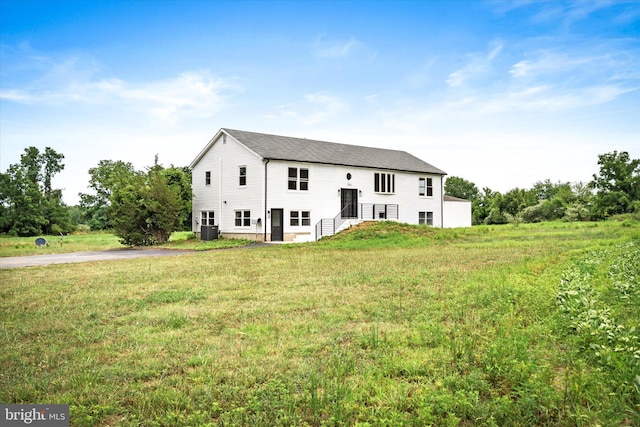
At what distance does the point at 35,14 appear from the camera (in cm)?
1123

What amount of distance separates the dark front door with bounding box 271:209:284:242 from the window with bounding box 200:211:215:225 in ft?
17.4

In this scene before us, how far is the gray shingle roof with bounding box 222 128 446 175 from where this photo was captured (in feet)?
95.1

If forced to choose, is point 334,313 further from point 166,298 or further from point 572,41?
point 572,41

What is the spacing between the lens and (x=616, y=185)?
1847 inches

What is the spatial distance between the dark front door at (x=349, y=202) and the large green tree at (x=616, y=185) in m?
29.8

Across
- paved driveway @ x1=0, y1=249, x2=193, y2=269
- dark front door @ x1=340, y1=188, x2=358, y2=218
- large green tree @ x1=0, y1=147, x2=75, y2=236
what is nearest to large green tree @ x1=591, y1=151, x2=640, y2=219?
dark front door @ x1=340, y1=188, x2=358, y2=218

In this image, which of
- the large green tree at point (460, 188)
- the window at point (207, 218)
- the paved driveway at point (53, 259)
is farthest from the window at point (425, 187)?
the large green tree at point (460, 188)

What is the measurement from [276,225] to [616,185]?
4041 cm

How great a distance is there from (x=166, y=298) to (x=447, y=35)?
20128mm

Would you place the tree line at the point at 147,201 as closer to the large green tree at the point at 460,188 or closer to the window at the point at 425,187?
the window at the point at 425,187

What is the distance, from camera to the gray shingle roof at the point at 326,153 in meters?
29.0

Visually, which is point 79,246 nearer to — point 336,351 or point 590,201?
point 336,351

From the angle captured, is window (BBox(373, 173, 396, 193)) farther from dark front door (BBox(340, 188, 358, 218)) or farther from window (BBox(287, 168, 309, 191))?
window (BBox(287, 168, 309, 191))

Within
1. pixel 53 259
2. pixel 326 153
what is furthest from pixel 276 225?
pixel 53 259
